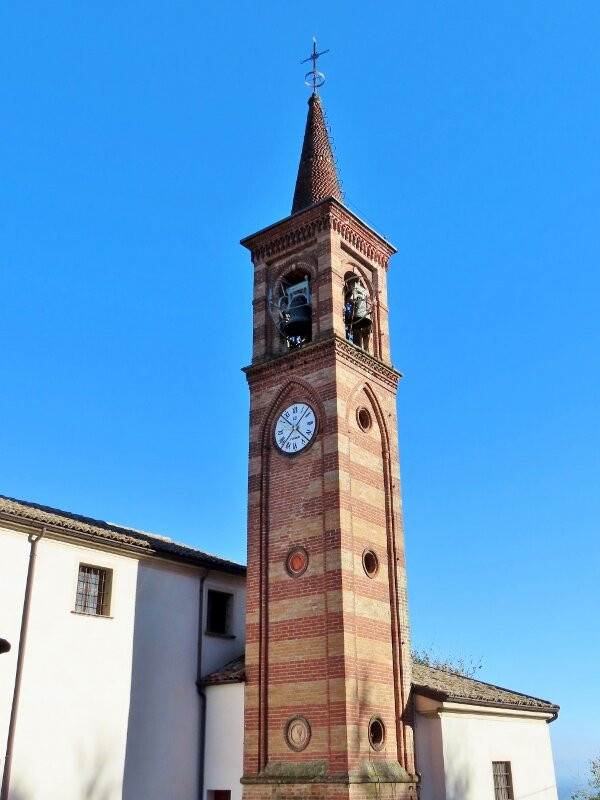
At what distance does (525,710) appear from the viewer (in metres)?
19.0

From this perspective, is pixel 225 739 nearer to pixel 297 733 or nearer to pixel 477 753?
pixel 297 733

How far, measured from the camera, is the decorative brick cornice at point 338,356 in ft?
57.0

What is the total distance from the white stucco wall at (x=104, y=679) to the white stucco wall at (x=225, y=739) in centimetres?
34

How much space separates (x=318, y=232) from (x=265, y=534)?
23.4 ft

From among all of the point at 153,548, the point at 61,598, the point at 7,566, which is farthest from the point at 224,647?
the point at 7,566

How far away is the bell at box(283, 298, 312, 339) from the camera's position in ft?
60.7

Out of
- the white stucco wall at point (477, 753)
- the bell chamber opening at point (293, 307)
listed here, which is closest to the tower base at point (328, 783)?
the white stucco wall at point (477, 753)

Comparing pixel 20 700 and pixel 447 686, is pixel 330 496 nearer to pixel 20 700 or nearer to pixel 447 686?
pixel 447 686

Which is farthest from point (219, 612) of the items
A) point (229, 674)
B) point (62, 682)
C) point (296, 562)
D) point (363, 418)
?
point (363, 418)

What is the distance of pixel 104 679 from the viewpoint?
15617mm

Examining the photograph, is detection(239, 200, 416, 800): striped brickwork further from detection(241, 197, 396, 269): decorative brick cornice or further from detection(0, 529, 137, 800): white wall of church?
detection(0, 529, 137, 800): white wall of church

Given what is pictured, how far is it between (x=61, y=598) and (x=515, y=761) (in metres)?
10.9

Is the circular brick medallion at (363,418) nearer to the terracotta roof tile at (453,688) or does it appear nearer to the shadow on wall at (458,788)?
the terracotta roof tile at (453,688)

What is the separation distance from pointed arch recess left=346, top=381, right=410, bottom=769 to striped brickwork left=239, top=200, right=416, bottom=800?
3cm
